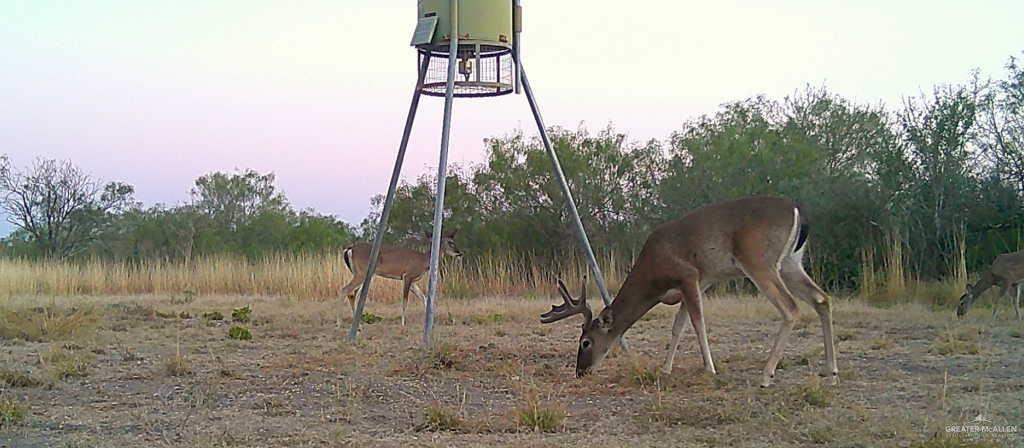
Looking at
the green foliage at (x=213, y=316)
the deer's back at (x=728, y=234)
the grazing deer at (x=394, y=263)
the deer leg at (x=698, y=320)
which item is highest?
the deer's back at (x=728, y=234)

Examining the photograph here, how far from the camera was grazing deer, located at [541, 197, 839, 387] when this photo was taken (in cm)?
887

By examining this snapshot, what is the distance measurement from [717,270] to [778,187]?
12915mm

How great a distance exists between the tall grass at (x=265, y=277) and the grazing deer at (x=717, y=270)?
1042 centimetres

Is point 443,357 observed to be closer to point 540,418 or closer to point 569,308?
point 569,308

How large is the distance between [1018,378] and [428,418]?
5012 millimetres

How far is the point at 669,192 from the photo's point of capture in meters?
22.8

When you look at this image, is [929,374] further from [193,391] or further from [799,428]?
[193,391]

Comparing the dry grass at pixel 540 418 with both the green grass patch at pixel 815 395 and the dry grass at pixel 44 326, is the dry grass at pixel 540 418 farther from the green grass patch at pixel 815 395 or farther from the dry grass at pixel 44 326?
the dry grass at pixel 44 326

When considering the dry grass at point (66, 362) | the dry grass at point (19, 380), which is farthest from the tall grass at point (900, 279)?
the dry grass at point (19, 380)

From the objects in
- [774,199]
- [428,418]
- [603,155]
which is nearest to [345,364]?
[428,418]

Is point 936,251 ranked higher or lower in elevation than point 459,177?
lower

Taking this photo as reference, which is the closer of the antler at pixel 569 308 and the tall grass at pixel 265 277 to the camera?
the antler at pixel 569 308

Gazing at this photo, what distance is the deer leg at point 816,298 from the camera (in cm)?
880

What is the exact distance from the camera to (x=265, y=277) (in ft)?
73.7
